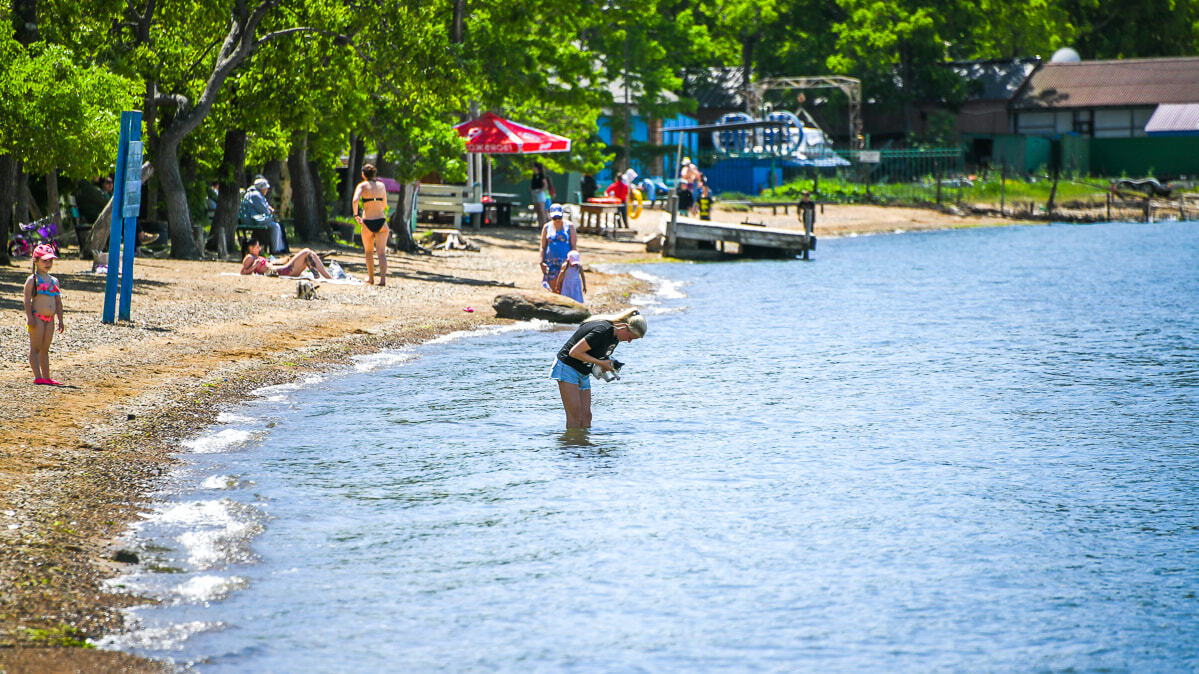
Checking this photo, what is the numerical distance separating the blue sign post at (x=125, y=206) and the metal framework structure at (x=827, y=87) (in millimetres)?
44233

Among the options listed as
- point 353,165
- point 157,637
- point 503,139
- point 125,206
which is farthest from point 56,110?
point 503,139

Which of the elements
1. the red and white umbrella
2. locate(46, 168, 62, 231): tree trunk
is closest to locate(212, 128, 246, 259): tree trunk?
locate(46, 168, 62, 231): tree trunk

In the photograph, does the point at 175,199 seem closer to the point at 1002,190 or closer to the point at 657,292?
the point at 657,292

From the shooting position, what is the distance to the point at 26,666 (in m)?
6.86

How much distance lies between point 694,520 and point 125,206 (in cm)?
958

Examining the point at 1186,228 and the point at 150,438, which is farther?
the point at 1186,228

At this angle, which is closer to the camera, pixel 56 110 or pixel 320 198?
pixel 56 110

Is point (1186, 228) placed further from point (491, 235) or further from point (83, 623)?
point (83, 623)

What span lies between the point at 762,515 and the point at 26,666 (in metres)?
5.87

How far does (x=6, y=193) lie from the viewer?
21.4 meters

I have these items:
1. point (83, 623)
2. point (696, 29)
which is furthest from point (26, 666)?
point (696, 29)

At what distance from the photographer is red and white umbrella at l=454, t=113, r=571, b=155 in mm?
32875

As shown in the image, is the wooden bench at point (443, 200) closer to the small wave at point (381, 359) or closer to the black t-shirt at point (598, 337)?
the small wave at point (381, 359)

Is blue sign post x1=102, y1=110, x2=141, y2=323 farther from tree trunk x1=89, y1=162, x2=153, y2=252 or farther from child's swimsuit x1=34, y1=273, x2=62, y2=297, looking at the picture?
tree trunk x1=89, y1=162, x2=153, y2=252
